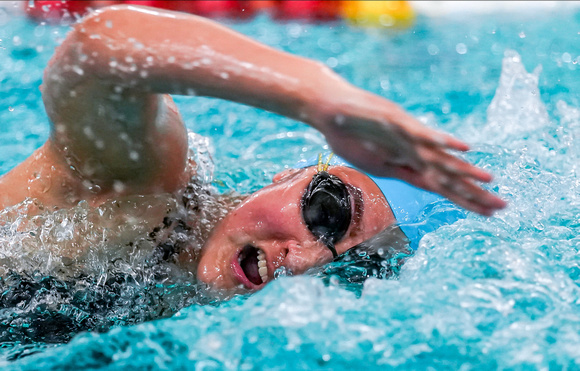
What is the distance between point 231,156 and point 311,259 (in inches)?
51.7

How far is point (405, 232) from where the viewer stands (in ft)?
4.86

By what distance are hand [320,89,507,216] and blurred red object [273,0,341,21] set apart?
351 cm

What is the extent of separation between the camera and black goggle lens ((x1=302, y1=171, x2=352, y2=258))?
1.42 metres

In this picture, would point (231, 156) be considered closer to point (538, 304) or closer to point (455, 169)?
point (538, 304)

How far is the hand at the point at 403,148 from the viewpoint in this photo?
2.60 feet

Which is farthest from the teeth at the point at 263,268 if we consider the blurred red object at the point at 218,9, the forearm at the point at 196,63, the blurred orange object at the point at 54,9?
the blurred red object at the point at 218,9

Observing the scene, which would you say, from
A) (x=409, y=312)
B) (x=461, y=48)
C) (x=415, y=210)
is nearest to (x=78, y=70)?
(x=409, y=312)

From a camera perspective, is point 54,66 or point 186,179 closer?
point 54,66

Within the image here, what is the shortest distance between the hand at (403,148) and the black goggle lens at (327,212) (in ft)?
1.90

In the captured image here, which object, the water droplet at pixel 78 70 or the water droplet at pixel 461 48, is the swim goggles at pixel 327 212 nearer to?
the water droplet at pixel 78 70

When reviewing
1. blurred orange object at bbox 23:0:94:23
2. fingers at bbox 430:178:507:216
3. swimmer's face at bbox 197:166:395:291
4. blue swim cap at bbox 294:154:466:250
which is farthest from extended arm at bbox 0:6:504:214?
blurred orange object at bbox 23:0:94:23

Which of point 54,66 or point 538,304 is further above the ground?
point 54,66

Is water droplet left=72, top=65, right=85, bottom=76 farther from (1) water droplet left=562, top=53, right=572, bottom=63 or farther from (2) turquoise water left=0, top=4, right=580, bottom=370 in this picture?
(1) water droplet left=562, top=53, right=572, bottom=63

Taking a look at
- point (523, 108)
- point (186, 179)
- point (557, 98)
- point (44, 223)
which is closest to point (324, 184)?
point (186, 179)
